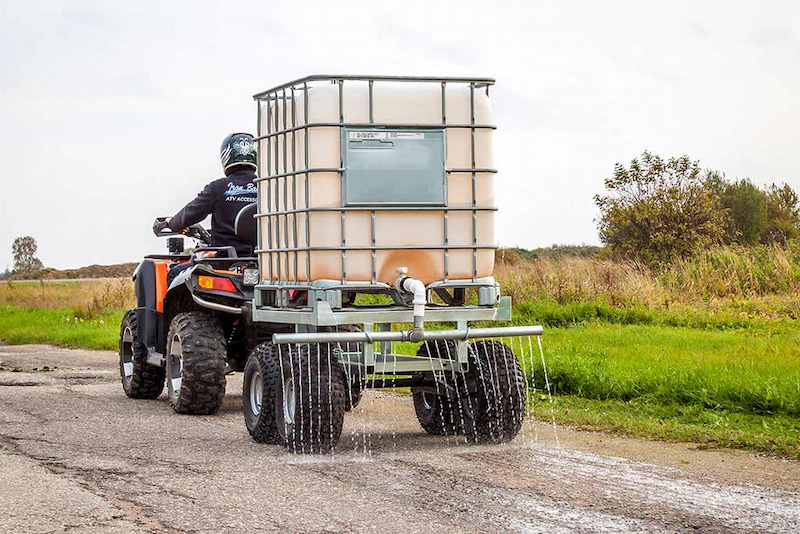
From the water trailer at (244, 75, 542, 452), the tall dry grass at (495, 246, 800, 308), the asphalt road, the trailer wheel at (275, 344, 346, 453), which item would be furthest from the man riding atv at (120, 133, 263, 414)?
the tall dry grass at (495, 246, 800, 308)

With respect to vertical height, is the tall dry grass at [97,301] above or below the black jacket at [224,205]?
below

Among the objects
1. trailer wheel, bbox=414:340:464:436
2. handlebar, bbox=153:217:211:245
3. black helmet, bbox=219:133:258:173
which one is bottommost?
trailer wheel, bbox=414:340:464:436

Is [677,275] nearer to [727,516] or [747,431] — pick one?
[747,431]

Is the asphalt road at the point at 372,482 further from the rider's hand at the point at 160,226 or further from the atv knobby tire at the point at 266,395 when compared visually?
the rider's hand at the point at 160,226

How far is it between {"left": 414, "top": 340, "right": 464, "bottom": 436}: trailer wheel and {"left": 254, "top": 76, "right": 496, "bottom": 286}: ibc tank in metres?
0.76

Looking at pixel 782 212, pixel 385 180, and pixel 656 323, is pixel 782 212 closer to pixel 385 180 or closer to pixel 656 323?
pixel 656 323

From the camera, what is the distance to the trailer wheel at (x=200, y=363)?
10.2m

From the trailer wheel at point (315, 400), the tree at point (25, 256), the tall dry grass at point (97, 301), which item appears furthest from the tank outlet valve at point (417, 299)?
the tree at point (25, 256)

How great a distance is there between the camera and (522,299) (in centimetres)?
2058

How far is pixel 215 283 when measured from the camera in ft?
33.6

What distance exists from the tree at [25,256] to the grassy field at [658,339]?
47.0m

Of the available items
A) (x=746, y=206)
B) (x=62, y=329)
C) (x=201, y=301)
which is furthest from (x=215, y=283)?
(x=746, y=206)

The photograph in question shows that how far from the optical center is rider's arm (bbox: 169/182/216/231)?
11.0 metres

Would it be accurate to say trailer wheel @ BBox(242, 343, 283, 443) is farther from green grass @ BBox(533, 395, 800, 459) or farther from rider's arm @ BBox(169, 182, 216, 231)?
green grass @ BBox(533, 395, 800, 459)
